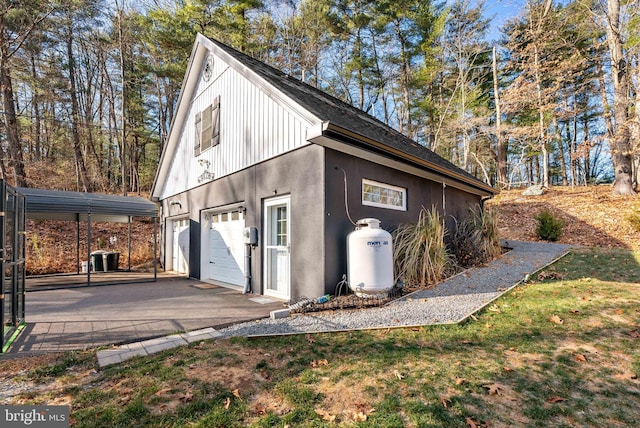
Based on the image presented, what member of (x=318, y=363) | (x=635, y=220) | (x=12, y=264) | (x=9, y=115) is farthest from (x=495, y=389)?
(x=9, y=115)

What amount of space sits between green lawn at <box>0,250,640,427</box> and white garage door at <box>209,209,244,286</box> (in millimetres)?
4080

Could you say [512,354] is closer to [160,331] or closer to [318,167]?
[318,167]

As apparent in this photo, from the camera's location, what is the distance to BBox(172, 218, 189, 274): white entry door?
1040cm

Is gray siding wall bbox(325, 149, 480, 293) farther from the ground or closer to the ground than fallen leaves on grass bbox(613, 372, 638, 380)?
farther from the ground

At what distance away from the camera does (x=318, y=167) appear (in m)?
5.40

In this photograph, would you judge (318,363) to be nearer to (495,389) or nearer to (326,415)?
(326,415)

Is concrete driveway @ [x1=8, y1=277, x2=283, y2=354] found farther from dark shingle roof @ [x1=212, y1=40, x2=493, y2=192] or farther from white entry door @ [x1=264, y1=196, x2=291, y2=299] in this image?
dark shingle roof @ [x1=212, y1=40, x2=493, y2=192]

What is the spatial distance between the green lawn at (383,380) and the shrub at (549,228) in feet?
27.5

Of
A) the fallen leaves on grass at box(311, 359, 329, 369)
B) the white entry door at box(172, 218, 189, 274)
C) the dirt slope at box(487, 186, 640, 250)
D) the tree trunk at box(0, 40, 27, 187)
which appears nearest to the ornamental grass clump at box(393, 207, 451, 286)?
the fallen leaves on grass at box(311, 359, 329, 369)

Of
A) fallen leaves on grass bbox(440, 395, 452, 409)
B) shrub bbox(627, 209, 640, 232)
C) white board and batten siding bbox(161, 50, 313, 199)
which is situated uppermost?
white board and batten siding bbox(161, 50, 313, 199)

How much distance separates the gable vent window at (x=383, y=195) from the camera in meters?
6.20

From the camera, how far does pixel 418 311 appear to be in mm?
4645

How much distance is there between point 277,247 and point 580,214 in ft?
42.3

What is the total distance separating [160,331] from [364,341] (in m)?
2.62
